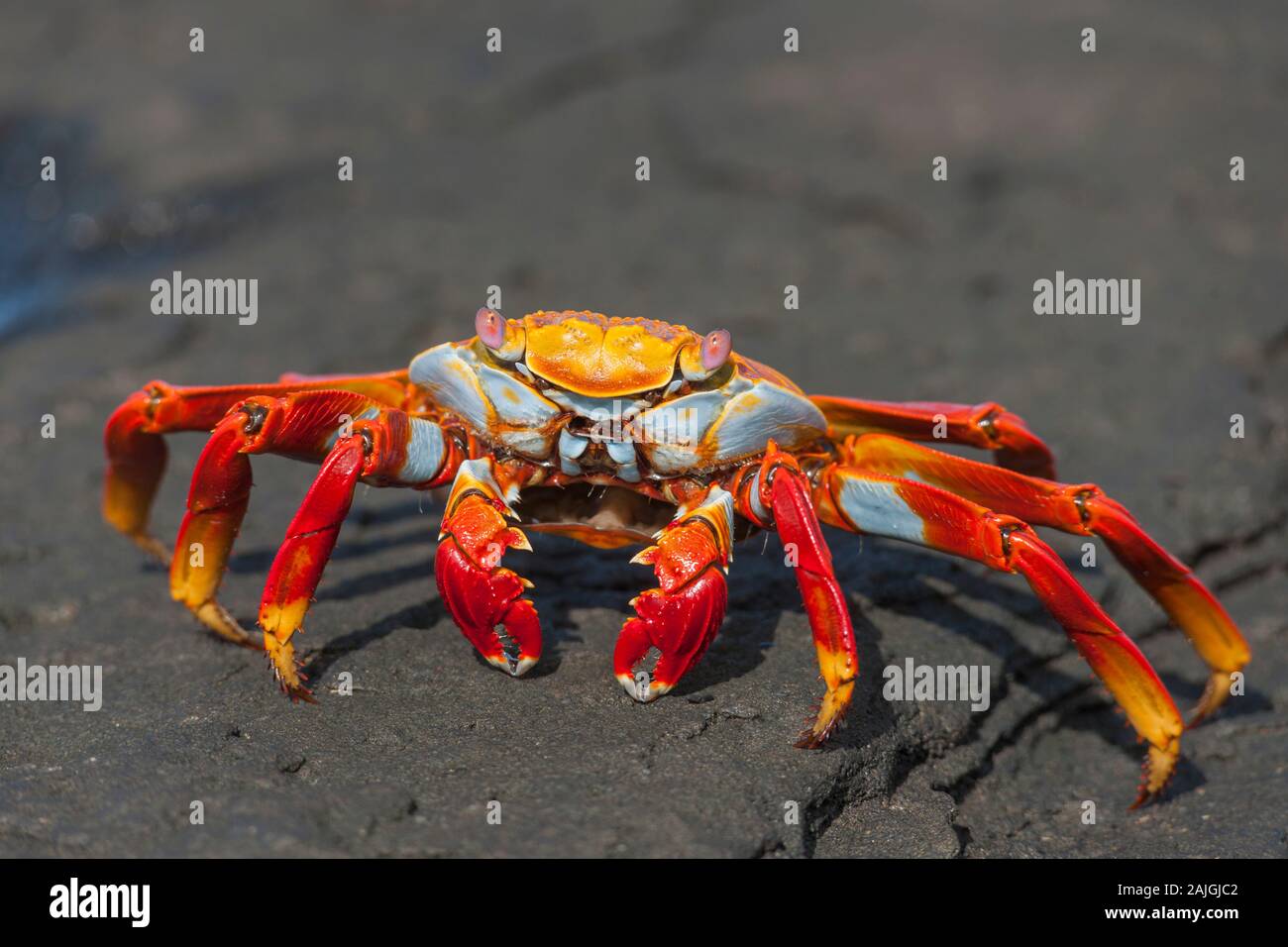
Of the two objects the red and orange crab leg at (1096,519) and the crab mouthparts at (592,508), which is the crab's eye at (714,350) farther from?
the red and orange crab leg at (1096,519)

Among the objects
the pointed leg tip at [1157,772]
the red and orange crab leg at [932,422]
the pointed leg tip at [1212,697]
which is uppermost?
the red and orange crab leg at [932,422]

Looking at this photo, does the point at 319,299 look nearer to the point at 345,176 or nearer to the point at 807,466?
the point at 345,176

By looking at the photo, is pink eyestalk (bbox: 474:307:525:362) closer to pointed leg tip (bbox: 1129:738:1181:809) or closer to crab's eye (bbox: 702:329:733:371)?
crab's eye (bbox: 702:329:733:371)

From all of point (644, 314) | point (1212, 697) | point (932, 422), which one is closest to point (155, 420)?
point (932, 422)

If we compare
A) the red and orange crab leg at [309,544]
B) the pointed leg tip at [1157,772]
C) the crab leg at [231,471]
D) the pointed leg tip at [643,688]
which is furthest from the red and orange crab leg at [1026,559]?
the crab leg at [231,471]

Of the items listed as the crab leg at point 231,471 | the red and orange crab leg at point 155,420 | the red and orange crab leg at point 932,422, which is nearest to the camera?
the crab leg at point 231,471

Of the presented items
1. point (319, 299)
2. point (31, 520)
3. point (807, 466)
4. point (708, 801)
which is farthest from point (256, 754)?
point (319, 299)

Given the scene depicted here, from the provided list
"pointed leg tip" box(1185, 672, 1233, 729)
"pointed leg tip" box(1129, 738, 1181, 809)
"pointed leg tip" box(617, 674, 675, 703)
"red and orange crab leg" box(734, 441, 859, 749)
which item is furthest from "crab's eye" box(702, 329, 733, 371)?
"pointed leg tip" box(1185, 672, 1233, 729)
